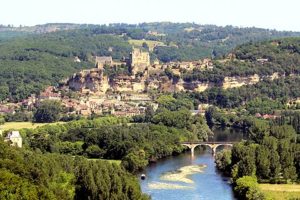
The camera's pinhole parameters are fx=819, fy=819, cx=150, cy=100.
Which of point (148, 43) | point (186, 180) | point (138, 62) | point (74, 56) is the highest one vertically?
point (138, 62)

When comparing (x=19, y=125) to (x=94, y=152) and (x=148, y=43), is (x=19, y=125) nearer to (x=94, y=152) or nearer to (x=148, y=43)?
(x=94, y=152)

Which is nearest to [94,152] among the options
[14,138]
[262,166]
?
[14,138]

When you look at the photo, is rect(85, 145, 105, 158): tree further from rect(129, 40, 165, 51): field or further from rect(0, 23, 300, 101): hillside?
rect(129, 40, 165, 51): field

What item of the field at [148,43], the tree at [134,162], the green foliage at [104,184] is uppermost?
the green foliage at [104,184]

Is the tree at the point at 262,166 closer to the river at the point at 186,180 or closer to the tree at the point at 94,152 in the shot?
the river at the point at 186,180

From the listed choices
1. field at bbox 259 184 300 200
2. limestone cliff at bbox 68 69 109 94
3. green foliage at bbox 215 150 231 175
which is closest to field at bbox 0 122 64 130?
limestone cliff at bbox 68 69 109 94

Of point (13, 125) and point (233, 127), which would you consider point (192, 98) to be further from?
point (13, 125)

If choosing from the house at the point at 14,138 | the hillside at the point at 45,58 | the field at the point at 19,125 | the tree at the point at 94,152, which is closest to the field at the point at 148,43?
the hillside at the point at 45,58
